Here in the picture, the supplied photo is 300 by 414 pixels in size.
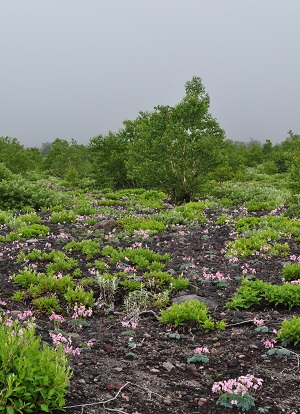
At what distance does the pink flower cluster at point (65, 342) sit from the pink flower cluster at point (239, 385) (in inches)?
84.6

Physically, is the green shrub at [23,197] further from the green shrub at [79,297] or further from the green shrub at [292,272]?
the green shrub at [292,272]

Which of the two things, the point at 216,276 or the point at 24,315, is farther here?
the point at 216,276

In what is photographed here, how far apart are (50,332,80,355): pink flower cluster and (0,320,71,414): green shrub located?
4.83 ft

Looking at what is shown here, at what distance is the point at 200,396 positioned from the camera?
17.4 ft

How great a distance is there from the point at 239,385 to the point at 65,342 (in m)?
2.81

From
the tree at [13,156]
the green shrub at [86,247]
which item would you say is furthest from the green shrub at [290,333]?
the tree at [13,156]

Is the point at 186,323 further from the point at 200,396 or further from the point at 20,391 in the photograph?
the point at 20,391

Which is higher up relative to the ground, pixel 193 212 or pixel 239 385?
pixel 193 212

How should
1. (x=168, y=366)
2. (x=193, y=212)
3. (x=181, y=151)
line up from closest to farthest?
(x=168, y=366), (x=193, y=212), (x=181, y=151)

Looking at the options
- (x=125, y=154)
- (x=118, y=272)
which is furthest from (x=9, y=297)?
(x=125, y=154)

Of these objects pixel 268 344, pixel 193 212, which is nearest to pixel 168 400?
pixel 268 344

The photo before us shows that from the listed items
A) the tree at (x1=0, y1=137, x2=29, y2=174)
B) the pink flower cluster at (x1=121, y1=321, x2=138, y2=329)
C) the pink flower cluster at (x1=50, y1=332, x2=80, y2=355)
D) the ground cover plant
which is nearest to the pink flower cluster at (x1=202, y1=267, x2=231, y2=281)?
the ground cover plant

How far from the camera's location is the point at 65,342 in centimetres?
635

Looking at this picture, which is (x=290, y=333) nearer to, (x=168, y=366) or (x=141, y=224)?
(x=168, y=366)
